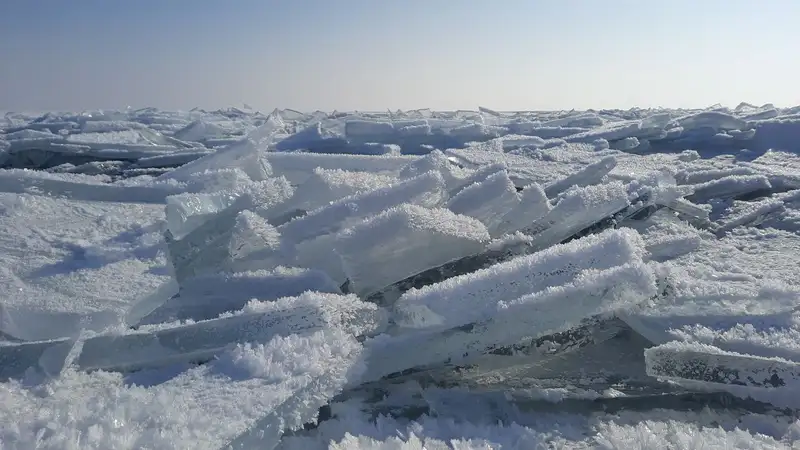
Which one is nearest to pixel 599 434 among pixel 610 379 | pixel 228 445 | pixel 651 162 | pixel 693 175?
pixel 610 379

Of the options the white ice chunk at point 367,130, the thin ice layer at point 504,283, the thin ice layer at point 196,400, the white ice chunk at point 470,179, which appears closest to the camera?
the thin ice layer at point 196,400

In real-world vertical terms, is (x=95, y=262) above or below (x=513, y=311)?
below

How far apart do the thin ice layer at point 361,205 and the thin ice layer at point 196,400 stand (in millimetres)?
738

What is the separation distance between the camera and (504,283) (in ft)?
4.76

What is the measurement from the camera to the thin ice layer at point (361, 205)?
6.73ft

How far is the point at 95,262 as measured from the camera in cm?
209

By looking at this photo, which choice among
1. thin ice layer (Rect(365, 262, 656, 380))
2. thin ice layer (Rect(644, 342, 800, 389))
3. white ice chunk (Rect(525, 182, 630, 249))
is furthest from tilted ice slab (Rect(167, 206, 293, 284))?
thin ice layer (Rect(644, 342, 800, 389))

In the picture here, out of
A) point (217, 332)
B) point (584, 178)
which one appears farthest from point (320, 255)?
point (584, 178)

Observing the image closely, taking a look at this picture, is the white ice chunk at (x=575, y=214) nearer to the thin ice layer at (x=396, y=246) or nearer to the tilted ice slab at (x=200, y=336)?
the thin ice layer at (x=396, y=246)

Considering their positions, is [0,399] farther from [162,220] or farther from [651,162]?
[651,162]

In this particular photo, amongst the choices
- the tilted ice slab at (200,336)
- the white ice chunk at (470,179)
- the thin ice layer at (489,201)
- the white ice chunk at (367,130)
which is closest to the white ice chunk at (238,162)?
the white ice chunk at (470,179)

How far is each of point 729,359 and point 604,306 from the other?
0.94 feet

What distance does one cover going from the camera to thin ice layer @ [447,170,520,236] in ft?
7.47

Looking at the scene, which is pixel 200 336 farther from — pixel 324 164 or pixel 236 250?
pixel 324 164
